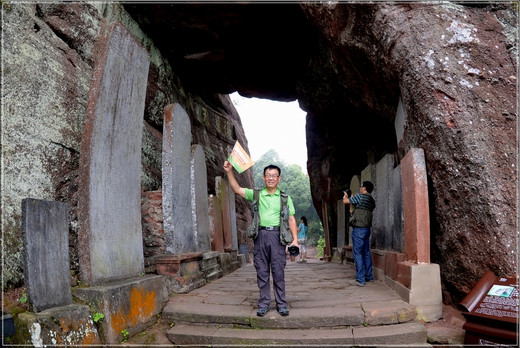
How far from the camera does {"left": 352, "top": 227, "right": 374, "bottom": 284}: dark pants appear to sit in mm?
5375

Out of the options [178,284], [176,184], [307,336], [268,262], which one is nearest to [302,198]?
[176,184]

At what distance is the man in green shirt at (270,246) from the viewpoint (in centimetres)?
378

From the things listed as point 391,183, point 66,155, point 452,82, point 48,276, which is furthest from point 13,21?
point 391,183

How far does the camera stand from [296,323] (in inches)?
141

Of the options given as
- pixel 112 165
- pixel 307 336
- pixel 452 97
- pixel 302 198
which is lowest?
pixel 307 336

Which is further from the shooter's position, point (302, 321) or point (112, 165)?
point (112, 165)

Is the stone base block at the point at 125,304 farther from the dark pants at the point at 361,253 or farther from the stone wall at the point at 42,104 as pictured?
the dark pants at the point at 361,253

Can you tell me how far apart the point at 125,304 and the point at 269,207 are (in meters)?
1.83

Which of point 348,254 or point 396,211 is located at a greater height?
point 396,211

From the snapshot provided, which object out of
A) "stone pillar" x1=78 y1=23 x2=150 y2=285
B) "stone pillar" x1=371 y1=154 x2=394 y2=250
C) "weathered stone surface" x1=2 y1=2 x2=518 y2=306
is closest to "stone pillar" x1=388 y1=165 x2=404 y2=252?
"stone pillar" x1=371 y1=154 x2=394 y2=250

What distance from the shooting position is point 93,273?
3525 mm

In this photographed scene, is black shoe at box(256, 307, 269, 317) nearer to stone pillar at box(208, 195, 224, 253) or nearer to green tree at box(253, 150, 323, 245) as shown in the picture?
stone pillar at box(208, 195, 224, 253)

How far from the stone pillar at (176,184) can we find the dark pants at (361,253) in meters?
2.66

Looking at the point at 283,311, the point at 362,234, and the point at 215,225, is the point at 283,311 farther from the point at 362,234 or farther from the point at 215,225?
the point at 215,225
